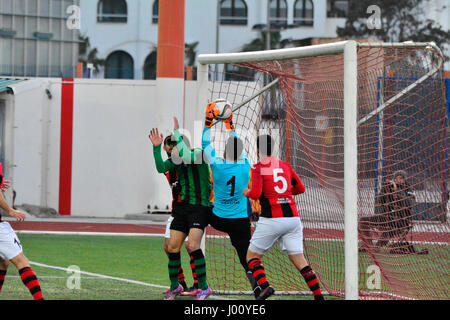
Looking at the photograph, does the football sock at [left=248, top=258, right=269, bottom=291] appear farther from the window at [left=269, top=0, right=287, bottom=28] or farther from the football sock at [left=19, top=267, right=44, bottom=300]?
the window at [left=269, top=0, right=287, bottom=28]

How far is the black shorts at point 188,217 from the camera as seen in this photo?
9.97 m

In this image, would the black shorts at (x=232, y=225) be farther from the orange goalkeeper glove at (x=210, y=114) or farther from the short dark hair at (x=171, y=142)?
the orange goalkeeper glove at (x=210, y=114)

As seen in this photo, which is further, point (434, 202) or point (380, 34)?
point (380, 34)

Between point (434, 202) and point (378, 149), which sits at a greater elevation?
point (378, 149)

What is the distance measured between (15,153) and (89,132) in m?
2.11

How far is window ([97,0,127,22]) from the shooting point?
225 feet

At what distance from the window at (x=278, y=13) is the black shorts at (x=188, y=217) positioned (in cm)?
5994

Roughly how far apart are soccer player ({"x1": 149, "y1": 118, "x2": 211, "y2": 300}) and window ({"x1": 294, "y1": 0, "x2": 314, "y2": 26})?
2430 inches

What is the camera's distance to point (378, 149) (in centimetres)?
1048

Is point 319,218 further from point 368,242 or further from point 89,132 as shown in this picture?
point 89,132

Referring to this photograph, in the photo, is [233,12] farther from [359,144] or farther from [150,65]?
[359,144]

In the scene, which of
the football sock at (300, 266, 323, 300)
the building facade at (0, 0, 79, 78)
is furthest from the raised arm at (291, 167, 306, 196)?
the building facade at (0, 0, 79, 78)
